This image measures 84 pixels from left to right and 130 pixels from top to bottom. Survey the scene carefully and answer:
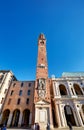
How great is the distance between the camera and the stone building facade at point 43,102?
70.2 feet

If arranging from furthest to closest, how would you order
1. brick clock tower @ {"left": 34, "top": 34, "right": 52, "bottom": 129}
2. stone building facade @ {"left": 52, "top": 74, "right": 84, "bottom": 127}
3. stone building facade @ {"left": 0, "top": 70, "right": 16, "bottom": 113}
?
1. stone building facade @ {"left": 0, "top": 70, "right": 16, "bottom": 113}
2. stone building facade @ {"left": 52, "top": 74, "right": 84, "bottom": 127}
3. brick clock tower @ {"left": 34, "top": 34, "right": 52, "bottom": 129}

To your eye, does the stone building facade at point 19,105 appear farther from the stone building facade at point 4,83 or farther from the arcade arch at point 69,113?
the arcade arch at point 69,113

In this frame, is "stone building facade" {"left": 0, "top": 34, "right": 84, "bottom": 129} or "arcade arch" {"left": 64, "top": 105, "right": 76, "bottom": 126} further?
"arcade arch" {"left": 64, "top": 105, "right": 76, "bottom": 126}

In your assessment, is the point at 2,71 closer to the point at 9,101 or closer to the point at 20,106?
the point at 9,101

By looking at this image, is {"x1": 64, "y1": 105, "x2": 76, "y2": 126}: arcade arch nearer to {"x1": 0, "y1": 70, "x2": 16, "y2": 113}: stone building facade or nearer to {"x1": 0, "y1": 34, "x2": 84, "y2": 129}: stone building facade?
{"x1": 0, "y1": 34, "x2": 84, "y2": 129}: stone building facade

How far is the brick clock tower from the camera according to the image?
19.8m

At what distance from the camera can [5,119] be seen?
29.3 meters

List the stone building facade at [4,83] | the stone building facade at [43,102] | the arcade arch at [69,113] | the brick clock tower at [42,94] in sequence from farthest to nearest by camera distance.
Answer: the stone building facade at [4,83], the arcade arch at [69,113], the stone building facade at [43,102], the brick clock tower at [42,94]

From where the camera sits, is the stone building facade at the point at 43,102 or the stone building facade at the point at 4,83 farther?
the stone building facade at the point at 4,83

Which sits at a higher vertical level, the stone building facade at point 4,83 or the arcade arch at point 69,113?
the stone building facade at point 4,83

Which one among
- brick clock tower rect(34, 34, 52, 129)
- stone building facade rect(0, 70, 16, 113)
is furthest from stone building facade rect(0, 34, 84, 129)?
stone building facade rect(0, 70, 16, 113)

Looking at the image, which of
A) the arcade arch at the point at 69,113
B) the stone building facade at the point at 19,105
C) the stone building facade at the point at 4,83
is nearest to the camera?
the arcade arch at the point at 69,113

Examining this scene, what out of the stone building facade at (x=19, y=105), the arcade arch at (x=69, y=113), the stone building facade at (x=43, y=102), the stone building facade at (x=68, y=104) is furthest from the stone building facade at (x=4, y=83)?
the arcade arch at (x=69, y=113)

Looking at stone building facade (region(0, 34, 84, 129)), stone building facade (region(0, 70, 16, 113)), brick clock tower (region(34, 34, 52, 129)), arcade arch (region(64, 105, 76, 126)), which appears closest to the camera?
brick clock tower (region(34, 34, 52, 129))
